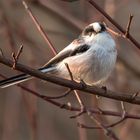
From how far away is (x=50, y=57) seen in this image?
10.8ft

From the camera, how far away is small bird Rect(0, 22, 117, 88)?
2.44m

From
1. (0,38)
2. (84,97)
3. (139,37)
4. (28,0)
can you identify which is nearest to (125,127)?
(28,0)

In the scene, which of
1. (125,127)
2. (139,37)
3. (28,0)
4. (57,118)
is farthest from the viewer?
(57,118)

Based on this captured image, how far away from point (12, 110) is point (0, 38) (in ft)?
2.57

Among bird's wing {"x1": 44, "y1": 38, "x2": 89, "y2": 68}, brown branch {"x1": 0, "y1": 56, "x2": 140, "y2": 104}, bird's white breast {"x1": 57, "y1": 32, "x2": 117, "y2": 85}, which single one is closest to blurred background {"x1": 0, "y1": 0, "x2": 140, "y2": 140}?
bird's white breast {"x1": 57, "y1": 32, "x2": 117, "y2": 85}

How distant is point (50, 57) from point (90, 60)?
86 centimetres

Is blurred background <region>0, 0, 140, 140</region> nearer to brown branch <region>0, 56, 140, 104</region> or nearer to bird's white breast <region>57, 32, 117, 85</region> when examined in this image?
bird's white breast <region>57, 32, 117, 85</region>

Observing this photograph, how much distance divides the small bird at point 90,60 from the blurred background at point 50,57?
5.8 inches

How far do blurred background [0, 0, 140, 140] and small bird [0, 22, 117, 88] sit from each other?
5.8 inches

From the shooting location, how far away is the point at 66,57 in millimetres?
2480

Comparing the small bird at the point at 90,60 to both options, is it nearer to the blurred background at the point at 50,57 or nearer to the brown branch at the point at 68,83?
the blurred background at the point at 50,57

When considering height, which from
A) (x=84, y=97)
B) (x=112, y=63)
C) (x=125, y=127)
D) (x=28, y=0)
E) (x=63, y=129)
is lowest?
(x=63, y=129)

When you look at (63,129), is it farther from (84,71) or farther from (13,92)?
(84,71)

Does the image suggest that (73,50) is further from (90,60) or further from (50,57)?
(50,57)
